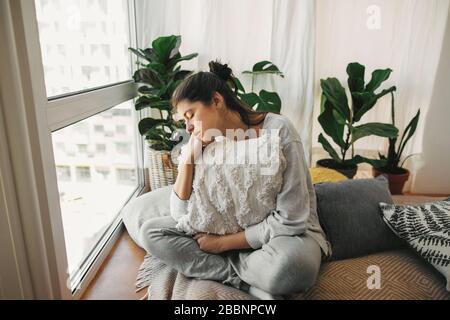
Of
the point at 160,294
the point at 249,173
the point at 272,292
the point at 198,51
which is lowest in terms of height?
the point at 160,294

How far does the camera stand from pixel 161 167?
2.15 meters

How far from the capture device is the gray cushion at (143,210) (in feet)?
5.43

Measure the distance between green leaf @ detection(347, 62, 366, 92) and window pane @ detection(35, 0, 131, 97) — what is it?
1.40m

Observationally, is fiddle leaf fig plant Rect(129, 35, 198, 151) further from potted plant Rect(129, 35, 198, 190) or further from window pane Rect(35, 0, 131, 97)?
window pane Rect(35, 0, 131, 97)

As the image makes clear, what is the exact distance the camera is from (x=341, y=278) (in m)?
1.19

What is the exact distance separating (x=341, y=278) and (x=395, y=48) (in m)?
1.72

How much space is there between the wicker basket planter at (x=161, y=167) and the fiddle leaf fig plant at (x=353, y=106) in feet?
3.20

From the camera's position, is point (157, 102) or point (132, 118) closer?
point (157, 102)

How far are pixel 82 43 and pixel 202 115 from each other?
2.85 feet

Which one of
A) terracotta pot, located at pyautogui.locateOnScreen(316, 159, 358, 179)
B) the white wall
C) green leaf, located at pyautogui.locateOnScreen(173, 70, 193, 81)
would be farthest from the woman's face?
the white wall

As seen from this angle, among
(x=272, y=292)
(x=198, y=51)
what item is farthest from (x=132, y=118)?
(x=272, y=292)

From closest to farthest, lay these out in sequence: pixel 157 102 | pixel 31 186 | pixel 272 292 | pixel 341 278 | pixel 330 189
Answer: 1. pixel 31 186
2. pixel 272 292
3. pixel 341 278
4. pixel 330 189
5. pixel 157 102
